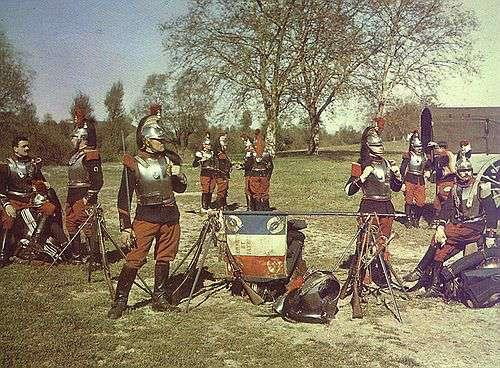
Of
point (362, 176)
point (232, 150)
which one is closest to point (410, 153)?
point (362, 176)

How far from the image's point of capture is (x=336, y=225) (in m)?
5.95

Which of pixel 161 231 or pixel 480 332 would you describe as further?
pixel 161 231

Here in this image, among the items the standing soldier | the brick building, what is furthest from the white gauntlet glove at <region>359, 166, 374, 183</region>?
the standing soldier

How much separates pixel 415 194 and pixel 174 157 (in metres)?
3.34

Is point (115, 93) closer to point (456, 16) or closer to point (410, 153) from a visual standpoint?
point (456, 16)

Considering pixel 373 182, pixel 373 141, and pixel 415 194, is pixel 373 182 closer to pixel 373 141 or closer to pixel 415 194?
pixel 373 141

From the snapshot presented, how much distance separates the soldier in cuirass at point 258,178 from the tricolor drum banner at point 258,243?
124 cm

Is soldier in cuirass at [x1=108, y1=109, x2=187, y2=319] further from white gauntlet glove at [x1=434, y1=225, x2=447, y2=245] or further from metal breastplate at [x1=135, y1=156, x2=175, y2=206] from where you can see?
white gauntlet glove at [x1=434, y1=225, x2=447, y2=245]

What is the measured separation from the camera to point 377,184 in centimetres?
406

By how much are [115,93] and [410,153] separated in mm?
2779

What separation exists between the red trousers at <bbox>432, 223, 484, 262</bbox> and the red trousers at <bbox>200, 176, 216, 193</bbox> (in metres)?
3.42

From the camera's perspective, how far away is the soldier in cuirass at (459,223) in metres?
3.78

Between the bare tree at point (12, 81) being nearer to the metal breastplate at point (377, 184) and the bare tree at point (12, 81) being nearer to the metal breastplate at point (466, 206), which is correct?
the metal breastplate at point (377, 184)

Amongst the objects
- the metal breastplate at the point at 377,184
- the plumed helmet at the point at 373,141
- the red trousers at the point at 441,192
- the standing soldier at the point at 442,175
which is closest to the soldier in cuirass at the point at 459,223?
the metal breastplate at the point at 377,184
